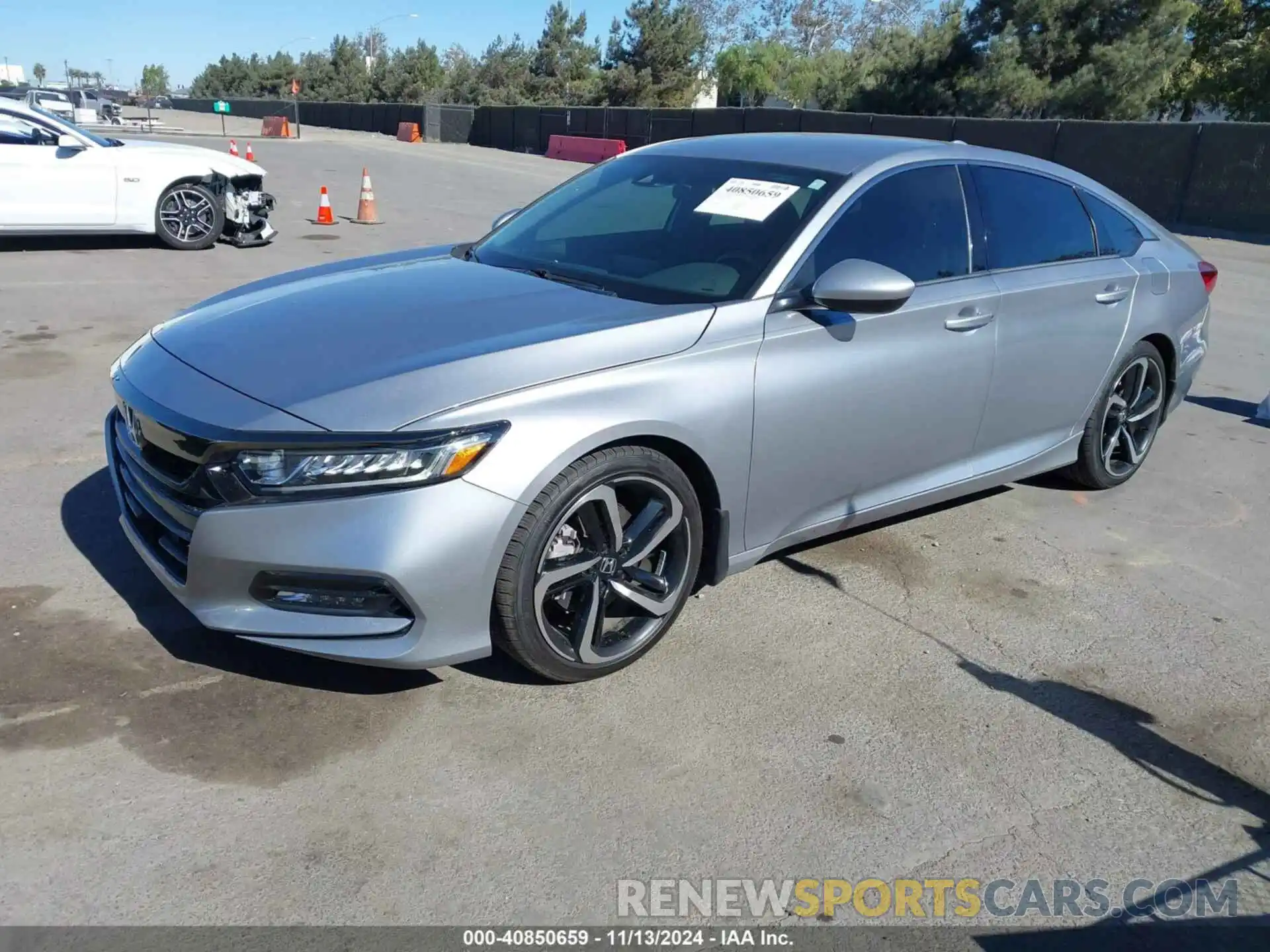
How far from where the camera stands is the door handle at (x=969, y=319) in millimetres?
4223

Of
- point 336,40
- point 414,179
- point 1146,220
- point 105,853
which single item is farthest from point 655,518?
point 336,40

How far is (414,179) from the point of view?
23.0m

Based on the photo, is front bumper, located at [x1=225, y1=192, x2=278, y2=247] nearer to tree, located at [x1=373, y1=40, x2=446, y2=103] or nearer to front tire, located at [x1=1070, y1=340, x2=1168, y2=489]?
front tire, located at [x1=1070, y1=340, x2=1168, y2=489]

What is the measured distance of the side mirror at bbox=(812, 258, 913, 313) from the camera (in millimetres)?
3609

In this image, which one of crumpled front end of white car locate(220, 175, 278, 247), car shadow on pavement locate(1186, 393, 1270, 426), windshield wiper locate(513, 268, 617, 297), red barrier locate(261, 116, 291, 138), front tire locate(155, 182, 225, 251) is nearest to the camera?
windshield wiper locate(513, 268, 617, 297)

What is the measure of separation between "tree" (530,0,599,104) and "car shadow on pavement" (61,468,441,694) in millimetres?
74777

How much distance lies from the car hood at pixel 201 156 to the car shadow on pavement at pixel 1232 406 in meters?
9.19

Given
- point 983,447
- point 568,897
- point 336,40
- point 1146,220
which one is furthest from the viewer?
point 336,40

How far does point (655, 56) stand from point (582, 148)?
29.0 m

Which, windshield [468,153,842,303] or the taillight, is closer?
windshield [468,153,842,303]

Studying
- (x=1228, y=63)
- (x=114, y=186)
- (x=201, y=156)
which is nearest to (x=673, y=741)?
(x=114, y=186)

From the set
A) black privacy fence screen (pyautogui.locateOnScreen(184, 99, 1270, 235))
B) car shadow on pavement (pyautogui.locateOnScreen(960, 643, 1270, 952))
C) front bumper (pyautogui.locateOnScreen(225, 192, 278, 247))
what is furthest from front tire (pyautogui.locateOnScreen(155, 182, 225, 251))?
black privacy fence screen (pyautogui.locateOnScreen(184, 99, 1270, 235))

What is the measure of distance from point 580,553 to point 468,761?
70cm

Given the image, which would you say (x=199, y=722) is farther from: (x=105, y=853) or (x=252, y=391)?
(x=252, y=391)
